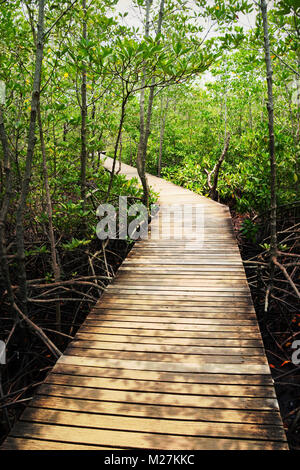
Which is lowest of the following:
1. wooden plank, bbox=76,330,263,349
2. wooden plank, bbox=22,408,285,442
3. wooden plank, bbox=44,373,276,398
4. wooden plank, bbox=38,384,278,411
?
wooden plank, bbox=22,408,285,442

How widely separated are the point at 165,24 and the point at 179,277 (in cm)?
645

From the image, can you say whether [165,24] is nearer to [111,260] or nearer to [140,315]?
[111,260]

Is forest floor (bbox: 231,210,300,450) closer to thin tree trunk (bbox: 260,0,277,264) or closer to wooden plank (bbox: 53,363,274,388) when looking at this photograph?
thin tree trunk (bbox: 260,0,277,264)

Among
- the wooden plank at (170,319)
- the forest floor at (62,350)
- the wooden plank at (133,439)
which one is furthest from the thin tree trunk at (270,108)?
the wooden plank at (133,439)

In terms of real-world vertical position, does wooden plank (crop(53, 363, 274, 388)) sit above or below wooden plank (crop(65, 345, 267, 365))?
below

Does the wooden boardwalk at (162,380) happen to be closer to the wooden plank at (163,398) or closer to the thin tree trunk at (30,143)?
the wooden plank at (163,398)

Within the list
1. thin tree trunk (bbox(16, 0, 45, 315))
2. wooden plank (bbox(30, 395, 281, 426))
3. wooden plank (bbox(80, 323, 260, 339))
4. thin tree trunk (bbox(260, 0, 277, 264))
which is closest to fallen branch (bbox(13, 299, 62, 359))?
thin tree trunk (bbox(16, 0, 45, 315))

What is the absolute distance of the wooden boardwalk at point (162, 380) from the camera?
150 cm

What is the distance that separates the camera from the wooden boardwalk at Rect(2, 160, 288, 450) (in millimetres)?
1500

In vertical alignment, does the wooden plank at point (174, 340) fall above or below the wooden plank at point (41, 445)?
above

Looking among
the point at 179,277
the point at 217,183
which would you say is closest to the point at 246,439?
the point at 179,277

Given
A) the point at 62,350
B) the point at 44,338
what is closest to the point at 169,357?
the point at 44,338
